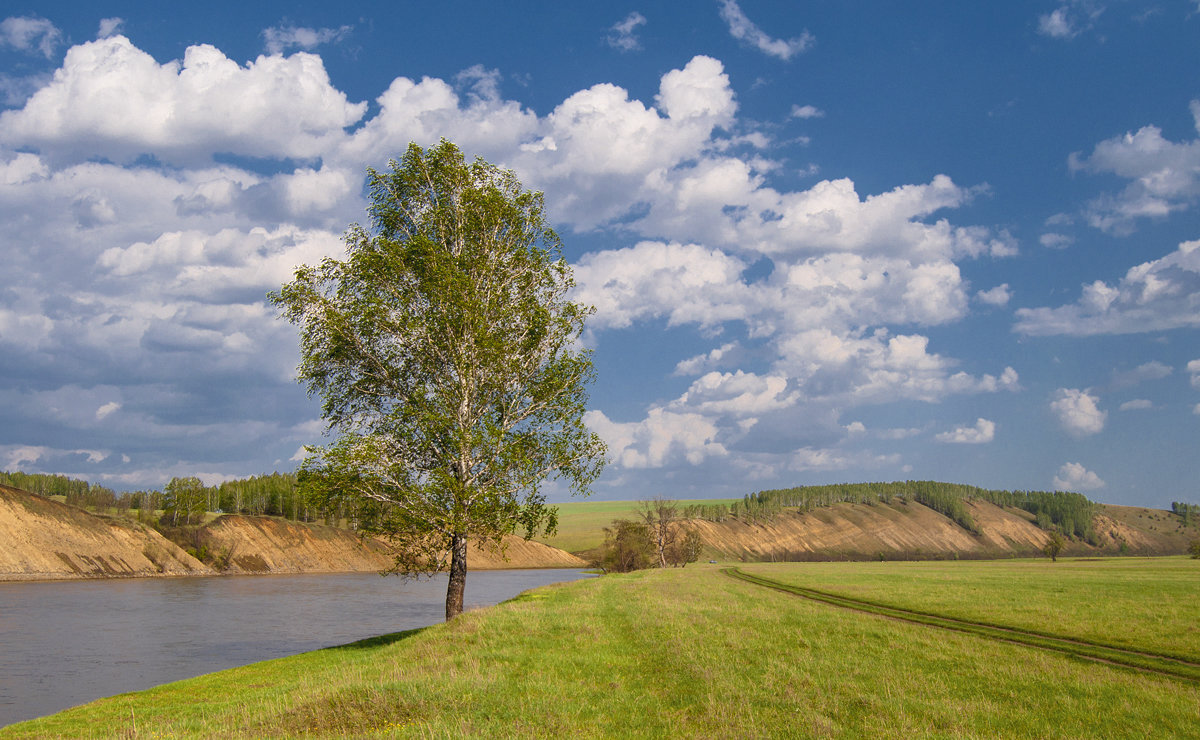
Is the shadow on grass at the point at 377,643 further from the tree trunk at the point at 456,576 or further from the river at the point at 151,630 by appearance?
the river at the point at 151,630

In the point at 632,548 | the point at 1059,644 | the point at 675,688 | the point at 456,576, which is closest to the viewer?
the point at 675,688

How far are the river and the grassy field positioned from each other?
7.76m

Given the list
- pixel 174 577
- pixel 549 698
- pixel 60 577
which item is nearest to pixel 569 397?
pixel 549 698

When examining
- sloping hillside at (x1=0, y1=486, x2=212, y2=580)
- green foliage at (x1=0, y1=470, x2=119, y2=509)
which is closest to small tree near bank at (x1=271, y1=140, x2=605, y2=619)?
sloping hillside at (x1=0, y1=486, x2=212, y2=580)

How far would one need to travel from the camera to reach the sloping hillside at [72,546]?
9969 centimetres

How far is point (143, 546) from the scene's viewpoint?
12012 cm

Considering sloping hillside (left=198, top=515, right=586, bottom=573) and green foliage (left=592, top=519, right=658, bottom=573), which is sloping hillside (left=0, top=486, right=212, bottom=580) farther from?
green foliage (left=592, top=519, right=658, bottom=573)

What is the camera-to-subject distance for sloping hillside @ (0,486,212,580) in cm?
9969

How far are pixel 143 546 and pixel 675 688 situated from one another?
5289 inches

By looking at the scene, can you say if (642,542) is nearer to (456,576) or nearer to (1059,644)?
(456,576)

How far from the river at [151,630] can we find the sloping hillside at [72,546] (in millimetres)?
10467

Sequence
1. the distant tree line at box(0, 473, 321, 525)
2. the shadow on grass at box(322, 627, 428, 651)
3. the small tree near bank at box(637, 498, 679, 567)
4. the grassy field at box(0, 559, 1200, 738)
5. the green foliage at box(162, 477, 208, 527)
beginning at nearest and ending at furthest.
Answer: the grassy field at box(0, 559, 1200, 738)
the shadow on grass at box(322, 627, 428, 651)
the small tree near bank at box(637, 498, 679, 567)
the green foliage at box(162, 477, 208, 527)
the distant tree line at box(0, 473, 321, 525)

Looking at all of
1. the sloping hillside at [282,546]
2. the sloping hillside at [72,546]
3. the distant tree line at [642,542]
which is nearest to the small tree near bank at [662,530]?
the distant tree line at [642,542]

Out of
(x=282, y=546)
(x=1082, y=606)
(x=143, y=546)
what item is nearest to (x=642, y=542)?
(x=282, y=546)
